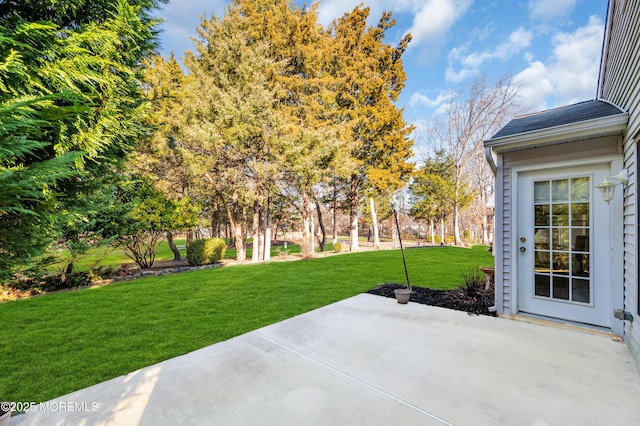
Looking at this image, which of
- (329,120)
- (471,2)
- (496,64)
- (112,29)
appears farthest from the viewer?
(496,64)

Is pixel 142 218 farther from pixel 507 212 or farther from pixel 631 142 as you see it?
pixel 631 142

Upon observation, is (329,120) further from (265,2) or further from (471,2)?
(471,2)

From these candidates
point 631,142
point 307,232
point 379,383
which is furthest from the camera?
point 307,232

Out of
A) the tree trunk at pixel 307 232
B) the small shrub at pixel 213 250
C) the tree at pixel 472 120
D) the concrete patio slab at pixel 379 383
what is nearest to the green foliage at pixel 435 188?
the tree at pixel 472 120

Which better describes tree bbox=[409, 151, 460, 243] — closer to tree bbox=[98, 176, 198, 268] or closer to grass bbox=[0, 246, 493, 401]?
grass bbox=[0, 246, 493, 401]

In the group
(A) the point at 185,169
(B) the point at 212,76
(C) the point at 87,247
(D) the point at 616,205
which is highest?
(B) the point at 212,76

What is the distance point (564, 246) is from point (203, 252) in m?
10.0

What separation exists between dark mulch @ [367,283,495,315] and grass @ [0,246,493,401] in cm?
87

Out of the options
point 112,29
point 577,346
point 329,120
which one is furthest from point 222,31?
point 577,346

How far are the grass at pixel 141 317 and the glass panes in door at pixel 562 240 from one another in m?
2.48

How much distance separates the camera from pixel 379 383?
2098 millimetres

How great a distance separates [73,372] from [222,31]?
38.1 feet

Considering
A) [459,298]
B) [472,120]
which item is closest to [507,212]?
[459,298]

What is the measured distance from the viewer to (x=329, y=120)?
11.7 metres
